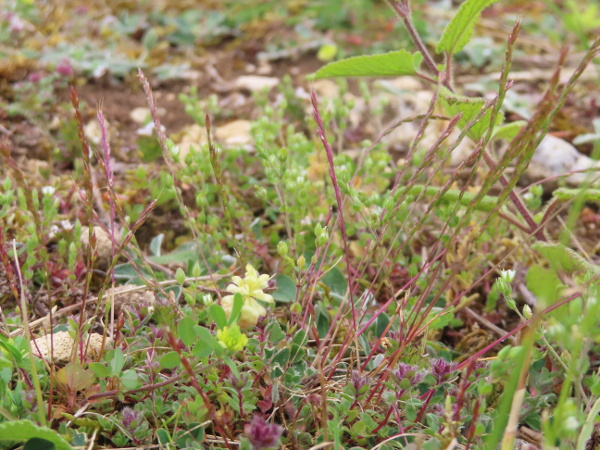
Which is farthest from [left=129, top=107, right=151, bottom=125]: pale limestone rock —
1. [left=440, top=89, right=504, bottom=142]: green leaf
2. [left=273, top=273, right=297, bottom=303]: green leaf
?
[left=440, top=89, right=504, bottom=142]: green leaf

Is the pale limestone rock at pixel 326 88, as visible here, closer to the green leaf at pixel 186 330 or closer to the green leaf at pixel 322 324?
the green leaf at pixel 322 324

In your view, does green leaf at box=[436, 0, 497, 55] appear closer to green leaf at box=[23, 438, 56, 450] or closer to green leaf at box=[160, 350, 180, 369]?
green leaf at box=[160, 350, 180, 369]

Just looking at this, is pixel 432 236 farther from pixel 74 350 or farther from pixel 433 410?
pixel 74 350

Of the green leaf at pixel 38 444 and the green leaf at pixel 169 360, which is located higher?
the green leaf at pixel 169 360

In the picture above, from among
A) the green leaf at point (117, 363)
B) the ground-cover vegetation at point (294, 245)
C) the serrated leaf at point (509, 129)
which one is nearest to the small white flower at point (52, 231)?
the ground-cover vegetation at point (294, 245)

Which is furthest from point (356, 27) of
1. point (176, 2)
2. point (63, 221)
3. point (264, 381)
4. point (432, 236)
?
point (264, 381)

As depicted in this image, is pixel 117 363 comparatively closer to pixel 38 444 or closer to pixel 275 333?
pixel 38 444
